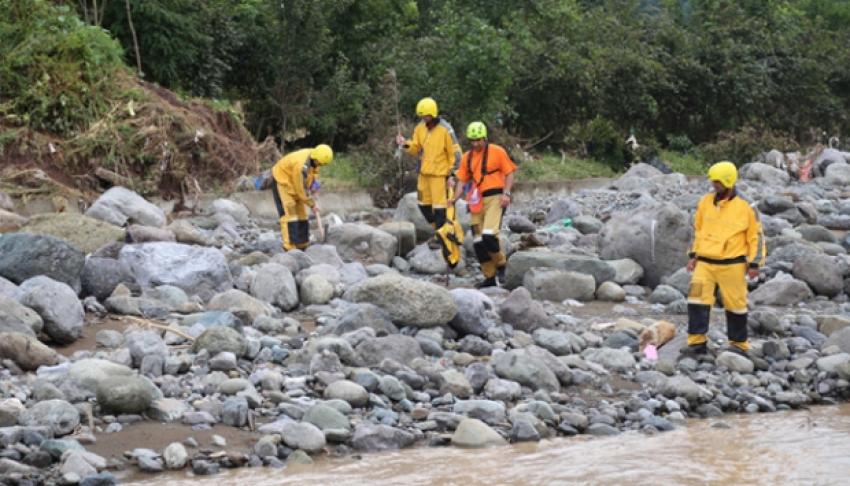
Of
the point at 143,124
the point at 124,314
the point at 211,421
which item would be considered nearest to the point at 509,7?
the point at 143,124

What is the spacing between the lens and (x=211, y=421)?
7.84 m

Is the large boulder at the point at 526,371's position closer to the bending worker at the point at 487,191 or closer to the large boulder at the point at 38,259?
the large boulder at the point at 38,259

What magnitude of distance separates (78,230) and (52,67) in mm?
5475

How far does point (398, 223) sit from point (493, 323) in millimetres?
4810

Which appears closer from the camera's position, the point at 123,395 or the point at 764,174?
the point at 123,395

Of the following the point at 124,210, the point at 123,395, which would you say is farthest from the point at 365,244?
the point at 123,395

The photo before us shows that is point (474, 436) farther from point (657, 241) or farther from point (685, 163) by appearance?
point (685, 163)

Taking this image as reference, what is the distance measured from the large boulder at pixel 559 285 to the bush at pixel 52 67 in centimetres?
745

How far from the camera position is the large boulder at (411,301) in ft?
34.0

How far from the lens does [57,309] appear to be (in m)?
9.42

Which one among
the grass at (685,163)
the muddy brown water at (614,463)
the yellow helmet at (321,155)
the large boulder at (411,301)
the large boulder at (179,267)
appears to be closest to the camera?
the muddy brown water at (614,463)

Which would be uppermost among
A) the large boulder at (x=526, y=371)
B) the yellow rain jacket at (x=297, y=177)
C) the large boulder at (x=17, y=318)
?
the yellow rain jacket at (x=297, y=177)

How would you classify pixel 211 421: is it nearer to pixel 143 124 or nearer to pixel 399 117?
pixel 143 124

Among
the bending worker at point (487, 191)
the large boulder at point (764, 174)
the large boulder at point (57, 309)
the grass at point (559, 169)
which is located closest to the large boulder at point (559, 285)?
the bending worker at point (487, 191)
